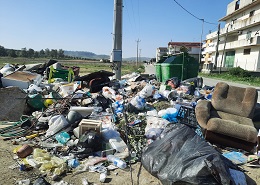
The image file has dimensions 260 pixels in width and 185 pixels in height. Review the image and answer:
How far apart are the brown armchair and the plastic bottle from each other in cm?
173

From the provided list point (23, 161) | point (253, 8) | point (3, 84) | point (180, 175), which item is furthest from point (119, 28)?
point (253, 8)

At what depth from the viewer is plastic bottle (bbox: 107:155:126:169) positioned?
10.1ft

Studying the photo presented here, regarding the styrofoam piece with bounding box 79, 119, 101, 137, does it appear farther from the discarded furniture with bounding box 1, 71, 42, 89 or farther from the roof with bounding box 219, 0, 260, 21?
the roof with bounding box 219, 0, 260, 21

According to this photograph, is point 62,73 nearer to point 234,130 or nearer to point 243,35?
point 234,130

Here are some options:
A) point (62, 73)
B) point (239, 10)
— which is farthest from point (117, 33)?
point (239, 10)

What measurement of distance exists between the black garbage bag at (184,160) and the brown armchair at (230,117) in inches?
A: 38.6

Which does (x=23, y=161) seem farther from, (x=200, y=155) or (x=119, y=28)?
(x=119, y=28)

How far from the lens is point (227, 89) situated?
482 cm

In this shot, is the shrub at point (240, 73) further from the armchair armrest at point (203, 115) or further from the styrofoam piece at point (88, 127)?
the styrofoam piece at point (88, 127)

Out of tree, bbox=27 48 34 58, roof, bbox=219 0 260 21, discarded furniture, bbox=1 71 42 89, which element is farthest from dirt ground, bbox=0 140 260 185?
tree, bbox=27 48 34 58

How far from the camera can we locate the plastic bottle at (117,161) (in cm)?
307

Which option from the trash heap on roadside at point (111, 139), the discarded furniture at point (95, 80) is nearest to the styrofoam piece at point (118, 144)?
the trash heap on roadside at point (111, 139)

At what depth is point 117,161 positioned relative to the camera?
314cm

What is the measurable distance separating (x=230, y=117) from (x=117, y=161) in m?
2.57
